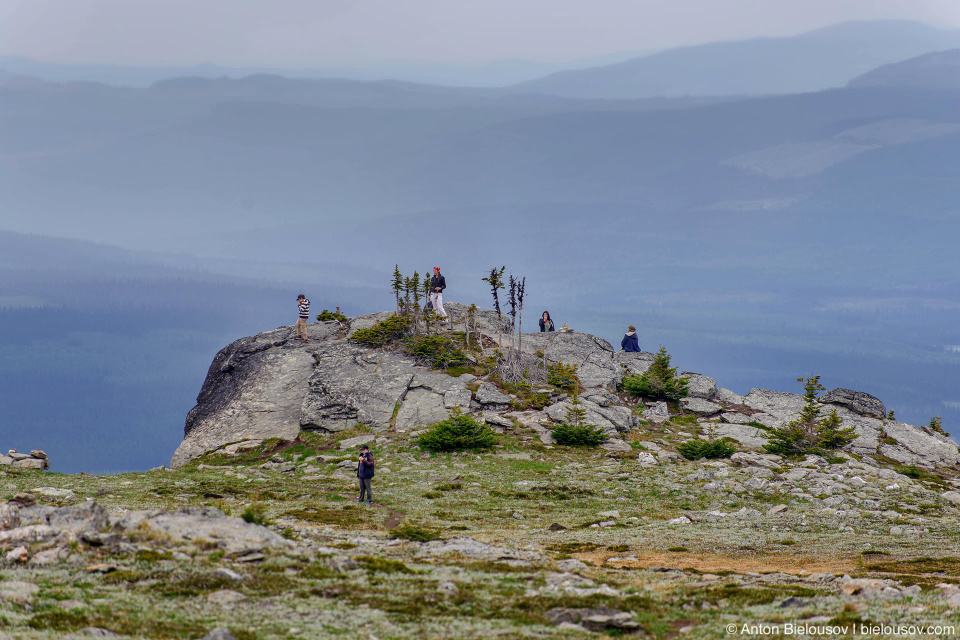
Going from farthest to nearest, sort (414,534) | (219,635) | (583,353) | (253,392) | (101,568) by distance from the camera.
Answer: (583,353), (253,392), (414,534), (101,568), (219,635)

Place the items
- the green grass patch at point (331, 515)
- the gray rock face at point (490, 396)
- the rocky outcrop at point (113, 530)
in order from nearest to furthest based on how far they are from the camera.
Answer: the rocky outcrop at point (113, 530) → the green grass patch at point (331, 515) → the gray rock face at point (490, 396)

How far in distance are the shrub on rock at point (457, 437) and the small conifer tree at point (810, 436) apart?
60.2ft

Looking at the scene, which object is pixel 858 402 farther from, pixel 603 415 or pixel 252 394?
pixel 252 394

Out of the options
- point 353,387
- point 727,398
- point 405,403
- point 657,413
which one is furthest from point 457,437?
point 727,398

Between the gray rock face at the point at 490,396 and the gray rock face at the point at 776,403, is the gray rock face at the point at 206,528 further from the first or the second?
the gray rock face at the point at 776,403

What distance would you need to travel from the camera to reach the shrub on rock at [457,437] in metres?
42.6

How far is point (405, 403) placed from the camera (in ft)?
161

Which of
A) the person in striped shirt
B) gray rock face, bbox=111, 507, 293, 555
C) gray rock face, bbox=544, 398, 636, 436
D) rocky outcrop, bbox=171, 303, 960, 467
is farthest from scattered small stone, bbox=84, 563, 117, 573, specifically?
the person in striped shirt

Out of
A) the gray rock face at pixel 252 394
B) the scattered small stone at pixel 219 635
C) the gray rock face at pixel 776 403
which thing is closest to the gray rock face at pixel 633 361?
the gray rock face at pixel 776 403

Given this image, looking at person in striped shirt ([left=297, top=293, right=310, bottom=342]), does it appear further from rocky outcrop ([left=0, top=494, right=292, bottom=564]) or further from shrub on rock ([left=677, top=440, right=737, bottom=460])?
rocky outcrop ([left=0, top=494, right=292, bottom=564])

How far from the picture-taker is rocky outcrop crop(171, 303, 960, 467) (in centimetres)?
4719

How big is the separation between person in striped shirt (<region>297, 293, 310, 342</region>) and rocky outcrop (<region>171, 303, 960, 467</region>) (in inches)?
36.6

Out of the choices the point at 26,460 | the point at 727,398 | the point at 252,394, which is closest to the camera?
the point at 26,460

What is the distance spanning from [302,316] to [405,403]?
12.6 m
